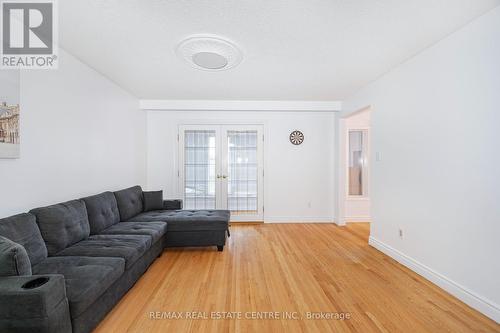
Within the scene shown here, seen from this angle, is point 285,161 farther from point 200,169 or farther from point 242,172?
point 200,169

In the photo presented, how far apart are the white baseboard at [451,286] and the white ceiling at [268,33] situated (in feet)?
8.18

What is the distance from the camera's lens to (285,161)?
16.3 feet

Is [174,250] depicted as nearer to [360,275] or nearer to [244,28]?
[360,275]

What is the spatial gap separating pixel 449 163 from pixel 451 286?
1.23 meters

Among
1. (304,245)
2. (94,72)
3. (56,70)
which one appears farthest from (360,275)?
(94,72)

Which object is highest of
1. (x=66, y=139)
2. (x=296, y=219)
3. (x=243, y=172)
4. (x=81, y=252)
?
(x=66, y=139)

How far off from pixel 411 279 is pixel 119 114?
4.77 m

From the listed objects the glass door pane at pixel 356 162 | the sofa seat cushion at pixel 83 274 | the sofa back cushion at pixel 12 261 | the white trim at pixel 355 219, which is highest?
the glass door pane at pixel 356 162

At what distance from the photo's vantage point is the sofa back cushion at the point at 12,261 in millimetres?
1406

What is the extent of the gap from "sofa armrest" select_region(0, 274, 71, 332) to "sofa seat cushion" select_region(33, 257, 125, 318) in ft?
0.54

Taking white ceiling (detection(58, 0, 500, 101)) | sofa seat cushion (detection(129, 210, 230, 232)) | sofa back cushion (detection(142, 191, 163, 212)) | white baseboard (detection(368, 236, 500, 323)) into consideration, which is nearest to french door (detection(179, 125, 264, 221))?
sofa back cushion (detection(142, 191, 163, 212))
